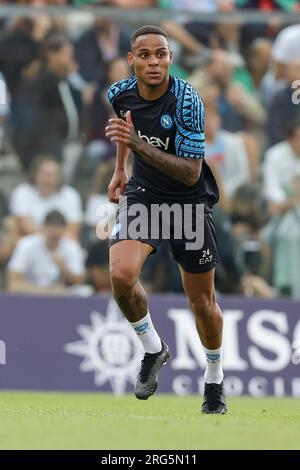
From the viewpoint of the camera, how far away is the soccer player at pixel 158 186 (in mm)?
8742

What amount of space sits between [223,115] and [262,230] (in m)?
1.53

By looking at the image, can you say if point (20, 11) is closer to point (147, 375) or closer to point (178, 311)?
point (178, 311)

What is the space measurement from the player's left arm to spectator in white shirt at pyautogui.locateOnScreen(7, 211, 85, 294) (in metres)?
5.39

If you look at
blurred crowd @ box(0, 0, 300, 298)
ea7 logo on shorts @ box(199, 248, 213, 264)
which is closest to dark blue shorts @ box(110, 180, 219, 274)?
ea7 logo on shorts @ box(199, 248, 213, 264)

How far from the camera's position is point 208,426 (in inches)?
312

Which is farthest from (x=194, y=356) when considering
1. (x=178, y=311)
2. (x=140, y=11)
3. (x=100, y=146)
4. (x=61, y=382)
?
(x=140, y=11)

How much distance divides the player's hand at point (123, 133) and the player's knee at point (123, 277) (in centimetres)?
88

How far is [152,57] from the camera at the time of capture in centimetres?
873

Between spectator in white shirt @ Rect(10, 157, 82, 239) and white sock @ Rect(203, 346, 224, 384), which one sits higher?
spectator in white shirt @ Rect(10, 157, 82, 239)

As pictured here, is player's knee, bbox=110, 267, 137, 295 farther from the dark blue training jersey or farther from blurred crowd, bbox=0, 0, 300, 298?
blurred crowd, bbox=0, 0, 300, 298

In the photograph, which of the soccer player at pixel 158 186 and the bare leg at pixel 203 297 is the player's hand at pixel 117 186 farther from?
the bare leg at pixel 203 297

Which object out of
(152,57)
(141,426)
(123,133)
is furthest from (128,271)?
(152,57)

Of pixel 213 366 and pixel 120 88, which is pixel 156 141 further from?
pixel 213 366

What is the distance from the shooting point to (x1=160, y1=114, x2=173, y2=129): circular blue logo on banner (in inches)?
349
